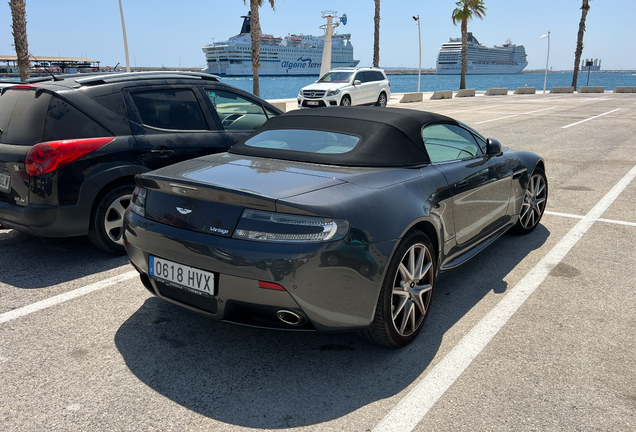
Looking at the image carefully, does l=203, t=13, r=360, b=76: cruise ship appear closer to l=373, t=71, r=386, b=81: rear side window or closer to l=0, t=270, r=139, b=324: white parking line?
l=373, t=71, r=386, b=81: rear side window

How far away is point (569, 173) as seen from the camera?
866 cm

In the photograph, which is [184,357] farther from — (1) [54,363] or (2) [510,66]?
(2) [510,66]

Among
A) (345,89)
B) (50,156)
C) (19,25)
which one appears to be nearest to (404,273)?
(50,156)

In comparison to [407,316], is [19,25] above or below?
above

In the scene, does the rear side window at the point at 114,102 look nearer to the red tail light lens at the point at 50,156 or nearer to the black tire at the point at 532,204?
the red tail light lens at the point at 50,156

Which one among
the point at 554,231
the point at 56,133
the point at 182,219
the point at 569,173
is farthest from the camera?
the point at 569,173

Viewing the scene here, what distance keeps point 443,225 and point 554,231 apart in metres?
2.71

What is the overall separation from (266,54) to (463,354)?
11575 centimetres

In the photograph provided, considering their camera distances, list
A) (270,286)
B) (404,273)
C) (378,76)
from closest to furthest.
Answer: (270,286) → (404,273) → (378,76)

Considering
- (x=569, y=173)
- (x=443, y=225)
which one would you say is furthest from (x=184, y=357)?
(x=569, y=173)

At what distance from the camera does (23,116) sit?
425 centimetres

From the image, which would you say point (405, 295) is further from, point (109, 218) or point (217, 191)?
point (109, 218)

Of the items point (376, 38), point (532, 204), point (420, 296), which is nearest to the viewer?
point (420, 296)

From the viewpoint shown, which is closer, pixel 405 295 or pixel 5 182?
pixel 405 295
